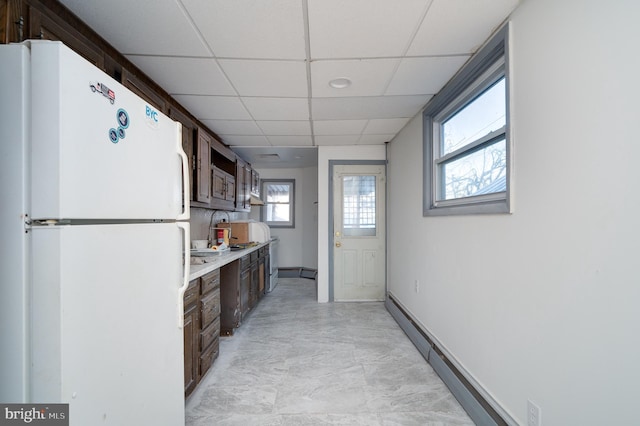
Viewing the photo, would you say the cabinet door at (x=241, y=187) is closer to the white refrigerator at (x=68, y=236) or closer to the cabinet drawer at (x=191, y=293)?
the cabinet drawer at (x=191, y=293)

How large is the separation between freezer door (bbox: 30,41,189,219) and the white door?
3468 millimetres

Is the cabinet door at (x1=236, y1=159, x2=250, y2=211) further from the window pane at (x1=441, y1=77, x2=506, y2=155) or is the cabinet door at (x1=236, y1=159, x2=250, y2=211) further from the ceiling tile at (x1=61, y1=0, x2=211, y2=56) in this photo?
the window pane at (x1=441, y1=77, x2=506, y2=155)

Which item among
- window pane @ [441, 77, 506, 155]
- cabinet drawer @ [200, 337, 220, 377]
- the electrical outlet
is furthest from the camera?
cabinet drawer @ [200, 337, 220, 377]

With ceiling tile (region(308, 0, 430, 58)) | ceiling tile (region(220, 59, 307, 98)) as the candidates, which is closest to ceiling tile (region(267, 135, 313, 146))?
ceiling tile (region(220, 59, 307, 98))

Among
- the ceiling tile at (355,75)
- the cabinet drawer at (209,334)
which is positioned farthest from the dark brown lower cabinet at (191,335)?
the ceiling tile at (355,75)

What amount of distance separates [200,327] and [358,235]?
9.15ft

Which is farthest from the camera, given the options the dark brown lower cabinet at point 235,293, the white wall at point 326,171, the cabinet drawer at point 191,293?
the white wall at point 326,171

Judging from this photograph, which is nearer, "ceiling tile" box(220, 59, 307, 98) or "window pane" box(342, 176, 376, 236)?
"ceiling tile" box(220, 59, 307, 98)

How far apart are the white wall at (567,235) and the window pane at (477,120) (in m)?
0.31

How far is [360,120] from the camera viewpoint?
3324mm

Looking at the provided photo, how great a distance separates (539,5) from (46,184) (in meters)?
2.07

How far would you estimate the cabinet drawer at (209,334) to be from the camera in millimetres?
2285

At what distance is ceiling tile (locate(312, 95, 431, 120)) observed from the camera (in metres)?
2.74

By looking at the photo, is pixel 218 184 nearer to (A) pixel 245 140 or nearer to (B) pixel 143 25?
(A) pixel 245 140
